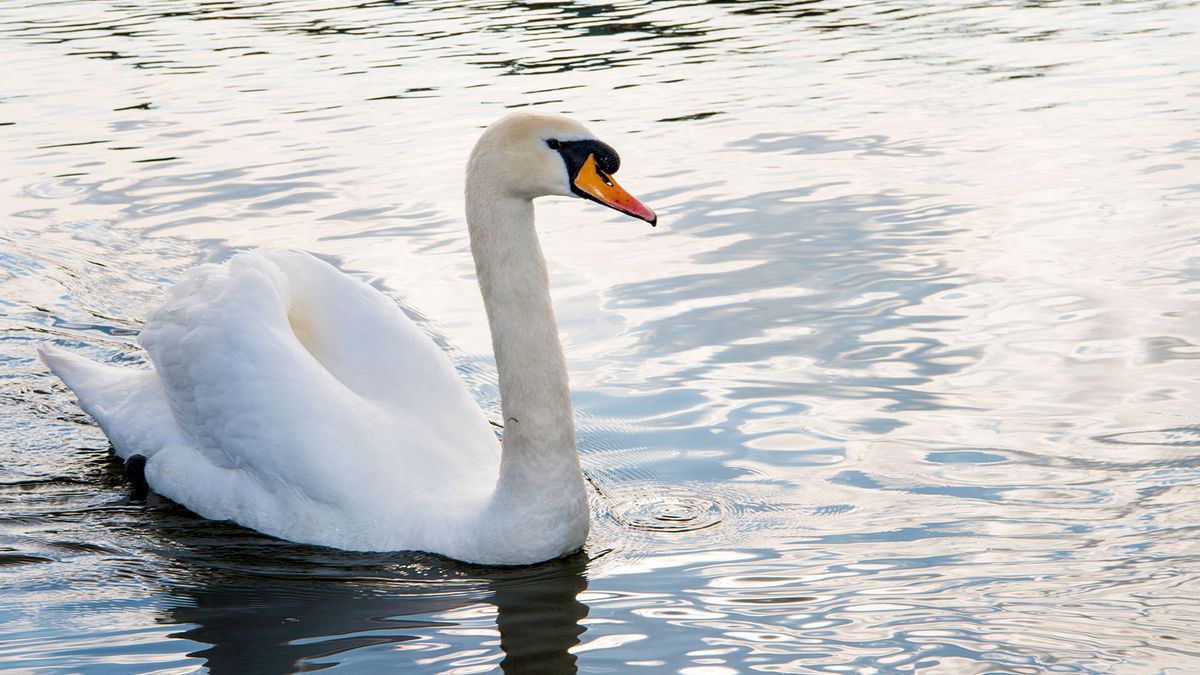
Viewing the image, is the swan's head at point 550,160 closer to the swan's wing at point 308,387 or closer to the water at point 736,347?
the swan's wing at point 308,387

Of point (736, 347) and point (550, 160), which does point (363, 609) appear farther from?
point (736, 347)

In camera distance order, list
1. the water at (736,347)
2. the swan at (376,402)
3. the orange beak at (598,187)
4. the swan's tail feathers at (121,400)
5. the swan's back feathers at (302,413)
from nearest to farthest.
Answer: the water at (736,347) < the orange beak at (598,187) < the swan at (376,402) < the swan's back feathers at (302,413) < the swan's tail feathers at (121,400)

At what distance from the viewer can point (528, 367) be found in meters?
6.08

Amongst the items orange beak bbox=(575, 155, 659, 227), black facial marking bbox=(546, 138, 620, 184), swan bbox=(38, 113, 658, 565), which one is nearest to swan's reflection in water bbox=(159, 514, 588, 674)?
swan bbox=(38, 113, 658, 565)

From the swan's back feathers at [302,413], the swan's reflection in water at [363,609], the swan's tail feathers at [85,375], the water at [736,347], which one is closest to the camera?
the swan's reflection in water at [363,609]

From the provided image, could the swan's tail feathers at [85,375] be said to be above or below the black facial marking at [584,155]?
below

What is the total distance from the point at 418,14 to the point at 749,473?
19.5 metres

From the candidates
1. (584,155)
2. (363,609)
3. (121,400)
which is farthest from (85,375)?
(584,155)

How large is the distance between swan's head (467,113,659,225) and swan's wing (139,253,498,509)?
3.99 ft

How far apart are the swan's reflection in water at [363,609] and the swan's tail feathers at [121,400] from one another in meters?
1.01

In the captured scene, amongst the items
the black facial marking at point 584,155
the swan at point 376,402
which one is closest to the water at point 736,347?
the swan at point 376,402

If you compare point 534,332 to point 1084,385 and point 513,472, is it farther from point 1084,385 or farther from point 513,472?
point 1084,385

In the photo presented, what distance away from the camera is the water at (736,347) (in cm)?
541

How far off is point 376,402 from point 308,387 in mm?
456
